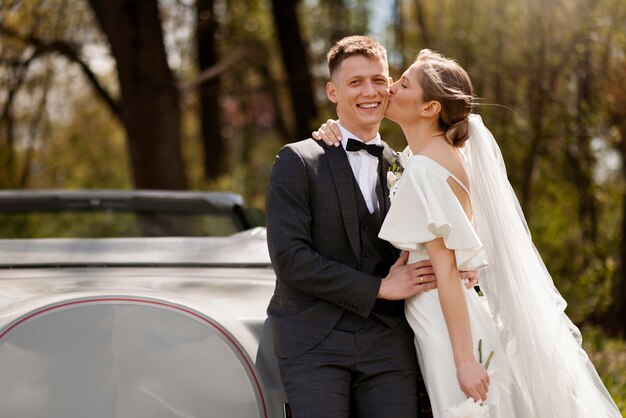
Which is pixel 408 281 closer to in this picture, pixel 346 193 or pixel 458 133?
pixel 346 193

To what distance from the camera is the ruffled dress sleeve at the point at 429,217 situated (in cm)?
294

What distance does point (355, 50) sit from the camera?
10.5 feet

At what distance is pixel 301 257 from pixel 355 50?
0.80 metres

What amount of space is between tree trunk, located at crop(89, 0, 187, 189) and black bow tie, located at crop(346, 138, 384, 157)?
18.1 ft

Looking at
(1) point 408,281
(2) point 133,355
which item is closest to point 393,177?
(1) point 408,281

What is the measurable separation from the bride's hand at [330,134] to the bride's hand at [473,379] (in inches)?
35.8

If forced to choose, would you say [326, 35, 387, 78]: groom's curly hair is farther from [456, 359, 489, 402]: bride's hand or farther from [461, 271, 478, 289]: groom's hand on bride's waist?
[456, 359, 489, 402]: bride's hand

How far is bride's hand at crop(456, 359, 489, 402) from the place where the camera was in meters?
2.88

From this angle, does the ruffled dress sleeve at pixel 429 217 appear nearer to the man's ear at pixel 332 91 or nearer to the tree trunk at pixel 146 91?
the man's ear at pixel 332 91

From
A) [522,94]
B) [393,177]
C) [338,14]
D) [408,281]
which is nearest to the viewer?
[408,281]

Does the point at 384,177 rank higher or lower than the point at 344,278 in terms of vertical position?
higher

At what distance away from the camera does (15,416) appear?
292cm

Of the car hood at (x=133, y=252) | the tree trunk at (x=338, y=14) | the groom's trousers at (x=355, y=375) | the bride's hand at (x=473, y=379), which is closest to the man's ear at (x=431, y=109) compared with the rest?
the groom's trousers at (x=355, y=375)

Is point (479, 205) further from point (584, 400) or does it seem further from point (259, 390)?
point (259, 390)
